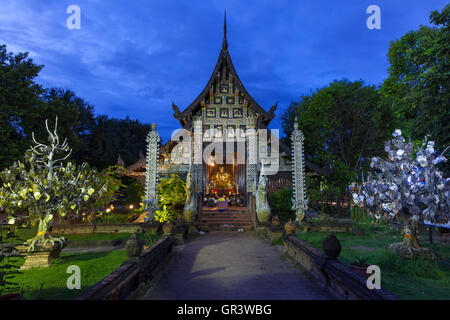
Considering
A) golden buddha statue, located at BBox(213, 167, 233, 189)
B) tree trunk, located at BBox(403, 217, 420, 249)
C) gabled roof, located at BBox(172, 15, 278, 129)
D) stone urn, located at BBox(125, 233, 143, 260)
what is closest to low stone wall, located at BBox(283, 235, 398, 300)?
tree trunk, located at BBox(403, 217, 420, 249)

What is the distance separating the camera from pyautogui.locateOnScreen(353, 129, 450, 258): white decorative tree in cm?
674

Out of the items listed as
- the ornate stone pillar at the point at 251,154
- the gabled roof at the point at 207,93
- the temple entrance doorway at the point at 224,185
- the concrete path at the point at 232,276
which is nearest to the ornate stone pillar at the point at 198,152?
the gabled roof at the point at 207,93

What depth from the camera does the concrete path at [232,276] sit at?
522cm

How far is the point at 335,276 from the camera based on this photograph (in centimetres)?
507

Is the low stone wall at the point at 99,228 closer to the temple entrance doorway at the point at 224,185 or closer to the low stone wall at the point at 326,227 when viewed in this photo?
the temple entrance doorway at the point at 224,185

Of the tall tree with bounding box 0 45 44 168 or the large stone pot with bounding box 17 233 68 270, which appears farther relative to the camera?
the tall tree with bounding box 0 45 44 168

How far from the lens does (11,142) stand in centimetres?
1672

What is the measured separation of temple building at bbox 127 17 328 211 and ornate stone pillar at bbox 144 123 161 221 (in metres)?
1.58

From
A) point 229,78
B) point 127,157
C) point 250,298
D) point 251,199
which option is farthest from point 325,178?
point 127,157

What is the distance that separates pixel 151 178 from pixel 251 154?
7.17 m

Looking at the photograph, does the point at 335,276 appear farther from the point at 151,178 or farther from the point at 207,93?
the point at 207,93

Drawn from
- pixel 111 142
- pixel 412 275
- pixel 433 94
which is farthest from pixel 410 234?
pixel 111 142

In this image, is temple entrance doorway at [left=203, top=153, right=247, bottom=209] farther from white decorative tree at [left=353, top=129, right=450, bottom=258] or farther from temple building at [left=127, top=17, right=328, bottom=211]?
white decorative tree at [left=353, top=129, right=450, bottom=258]
